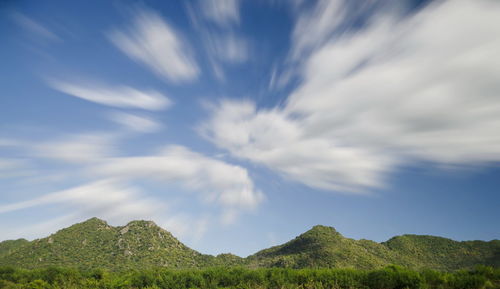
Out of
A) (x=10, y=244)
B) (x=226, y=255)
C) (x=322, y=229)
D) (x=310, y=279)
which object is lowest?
(x=310, y=279)

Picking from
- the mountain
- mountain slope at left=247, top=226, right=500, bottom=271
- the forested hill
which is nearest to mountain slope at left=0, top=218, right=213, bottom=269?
the forested hill

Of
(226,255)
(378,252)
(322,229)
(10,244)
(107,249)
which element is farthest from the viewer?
(10,244)

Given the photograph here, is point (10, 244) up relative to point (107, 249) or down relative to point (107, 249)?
up

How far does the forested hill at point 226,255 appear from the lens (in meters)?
104

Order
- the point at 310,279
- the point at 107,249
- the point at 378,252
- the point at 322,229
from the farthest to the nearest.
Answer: the point at 322,229
the point at 107,249
the point at 378,252
the point at 310,279

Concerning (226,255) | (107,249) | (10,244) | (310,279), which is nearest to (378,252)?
(226,255)

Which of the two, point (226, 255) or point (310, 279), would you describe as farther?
point (226, 255)

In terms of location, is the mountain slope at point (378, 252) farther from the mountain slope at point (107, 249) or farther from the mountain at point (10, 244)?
the mountain at point (10, 244)

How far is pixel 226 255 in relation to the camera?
13938 centimetres

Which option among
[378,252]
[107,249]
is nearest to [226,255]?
[107,249]

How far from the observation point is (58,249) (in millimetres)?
119750

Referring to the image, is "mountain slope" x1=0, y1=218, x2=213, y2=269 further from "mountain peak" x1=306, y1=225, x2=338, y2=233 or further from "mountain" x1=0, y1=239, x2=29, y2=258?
"mountain peak" x1=306, y1=225, x2=338, y2=233

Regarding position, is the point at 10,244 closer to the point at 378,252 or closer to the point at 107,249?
the point at 107,249

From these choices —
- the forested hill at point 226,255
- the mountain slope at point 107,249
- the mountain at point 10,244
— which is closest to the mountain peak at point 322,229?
the forested hill at point 226,255
